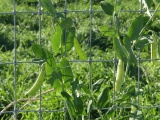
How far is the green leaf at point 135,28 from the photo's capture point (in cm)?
139

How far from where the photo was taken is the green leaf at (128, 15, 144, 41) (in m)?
1.39

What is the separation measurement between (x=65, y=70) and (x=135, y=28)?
0.24m

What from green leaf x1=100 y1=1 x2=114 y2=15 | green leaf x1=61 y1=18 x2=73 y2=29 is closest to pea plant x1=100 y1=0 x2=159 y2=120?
green leaf x1=100 y1=1 x2=114 y2=15

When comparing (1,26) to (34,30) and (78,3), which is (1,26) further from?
(78,3)

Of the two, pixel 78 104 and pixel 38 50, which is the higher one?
pixel 38 50

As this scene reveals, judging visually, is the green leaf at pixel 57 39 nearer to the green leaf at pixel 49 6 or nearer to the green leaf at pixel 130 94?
the green leaf at pixel 49 6

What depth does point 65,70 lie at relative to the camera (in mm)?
1427

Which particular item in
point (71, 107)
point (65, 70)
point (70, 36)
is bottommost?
point (71, 107)

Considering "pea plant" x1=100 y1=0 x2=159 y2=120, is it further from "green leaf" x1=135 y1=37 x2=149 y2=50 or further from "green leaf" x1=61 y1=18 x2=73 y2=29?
"green leaf" x1=61 y1=18 x2=73 y2=29

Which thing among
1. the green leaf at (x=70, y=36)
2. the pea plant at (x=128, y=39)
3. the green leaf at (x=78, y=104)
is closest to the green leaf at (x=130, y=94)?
the pea plant at (x=128, y=39)

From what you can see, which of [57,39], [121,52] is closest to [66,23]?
[57,39]

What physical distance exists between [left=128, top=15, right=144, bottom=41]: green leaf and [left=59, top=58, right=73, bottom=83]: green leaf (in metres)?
0.20

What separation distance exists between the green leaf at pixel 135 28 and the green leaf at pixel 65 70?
20 cm

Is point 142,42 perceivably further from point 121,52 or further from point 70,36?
point 70,36
